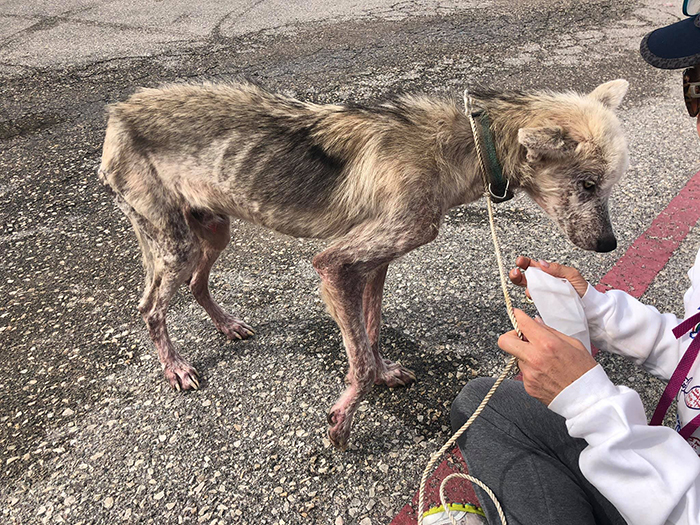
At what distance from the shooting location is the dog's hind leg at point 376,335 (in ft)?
10.0

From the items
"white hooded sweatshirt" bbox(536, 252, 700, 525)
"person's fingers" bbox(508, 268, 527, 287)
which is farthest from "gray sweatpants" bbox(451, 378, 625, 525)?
"person's fingers" bbox(508, 268, 527, 287)

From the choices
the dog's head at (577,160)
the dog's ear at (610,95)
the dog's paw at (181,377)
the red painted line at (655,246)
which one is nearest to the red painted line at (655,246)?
the red painted line at (655,246)

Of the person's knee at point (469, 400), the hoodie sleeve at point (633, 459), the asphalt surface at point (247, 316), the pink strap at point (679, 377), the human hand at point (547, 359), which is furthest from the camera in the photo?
the asphalt surface at point (247, 316)

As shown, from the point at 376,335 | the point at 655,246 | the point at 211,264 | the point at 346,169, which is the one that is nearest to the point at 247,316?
the point at 211,264

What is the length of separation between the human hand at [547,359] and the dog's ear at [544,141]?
889 millimetres

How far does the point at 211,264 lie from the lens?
342 centimetres

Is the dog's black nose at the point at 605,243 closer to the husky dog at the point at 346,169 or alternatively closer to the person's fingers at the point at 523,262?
the husky dog at the point at 346,169

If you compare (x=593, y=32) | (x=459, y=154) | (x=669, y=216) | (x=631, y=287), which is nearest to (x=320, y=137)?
(x=459, y=154)

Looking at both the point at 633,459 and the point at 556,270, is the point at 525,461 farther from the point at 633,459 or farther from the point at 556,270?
the point at 556,270

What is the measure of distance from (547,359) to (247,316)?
239 cm

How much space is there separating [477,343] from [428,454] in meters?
0.89

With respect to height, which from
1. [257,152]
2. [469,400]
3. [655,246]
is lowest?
[655,246]

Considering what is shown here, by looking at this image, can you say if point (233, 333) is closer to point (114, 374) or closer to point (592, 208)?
point (114, 374)

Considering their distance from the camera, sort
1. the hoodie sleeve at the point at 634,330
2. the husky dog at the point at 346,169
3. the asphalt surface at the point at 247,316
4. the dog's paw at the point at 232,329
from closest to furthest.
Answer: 1. the hoodie sleeve at the point at 634,330
2. the husky dog at the point at 346,169
3. the asphalt surface at the point at 247,316
4. the dog's paw at the point at 232,329
